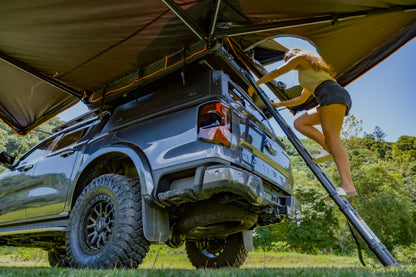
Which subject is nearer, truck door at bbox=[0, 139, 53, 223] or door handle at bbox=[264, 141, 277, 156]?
door handle at bbox=[264, 141, 277, 156]

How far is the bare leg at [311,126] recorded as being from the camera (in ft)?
9.87

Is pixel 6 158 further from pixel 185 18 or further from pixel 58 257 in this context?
pixel 185 18

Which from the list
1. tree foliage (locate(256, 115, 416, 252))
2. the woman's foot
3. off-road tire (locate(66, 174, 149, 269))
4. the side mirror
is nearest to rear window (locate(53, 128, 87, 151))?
the side mirror

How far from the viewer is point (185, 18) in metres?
2.52

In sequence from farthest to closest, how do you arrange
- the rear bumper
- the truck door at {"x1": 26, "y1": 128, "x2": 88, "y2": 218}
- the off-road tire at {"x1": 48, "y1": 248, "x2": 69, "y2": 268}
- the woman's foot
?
the off-road tire at {"x1": 48, "y1": 248, "x2": 69, "y2": 268}
the truck door at {"x1": 26, "y1": 128, "x2": 88, "y2": 218}
the woman's foot
the rear bumper

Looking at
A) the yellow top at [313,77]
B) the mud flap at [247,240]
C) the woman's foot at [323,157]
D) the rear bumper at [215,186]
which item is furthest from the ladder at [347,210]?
the mud flap at [247,240]

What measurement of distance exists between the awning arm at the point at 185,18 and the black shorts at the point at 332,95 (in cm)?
128

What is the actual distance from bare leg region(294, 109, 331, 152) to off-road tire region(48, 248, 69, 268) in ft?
14.1

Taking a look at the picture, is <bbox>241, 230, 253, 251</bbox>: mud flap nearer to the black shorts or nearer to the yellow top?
the black shorts

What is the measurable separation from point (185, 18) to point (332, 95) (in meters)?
1.57

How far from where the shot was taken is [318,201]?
14617mm

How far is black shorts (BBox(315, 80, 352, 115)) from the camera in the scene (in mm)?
2658

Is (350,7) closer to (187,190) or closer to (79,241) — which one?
(187,190)

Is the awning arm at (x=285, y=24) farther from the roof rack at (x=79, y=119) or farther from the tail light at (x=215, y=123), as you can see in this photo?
the roof rack at (x=79, y=119)
